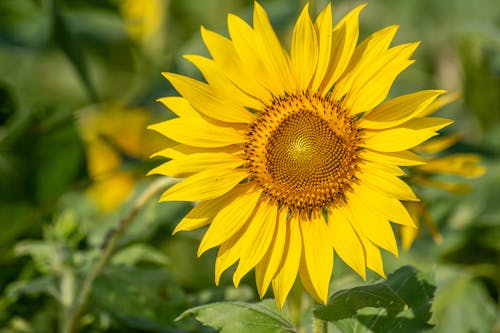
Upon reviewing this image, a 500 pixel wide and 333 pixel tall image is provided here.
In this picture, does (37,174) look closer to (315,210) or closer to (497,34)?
(315,210)

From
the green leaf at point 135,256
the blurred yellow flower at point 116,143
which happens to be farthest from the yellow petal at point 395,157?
the blurred yellow flower at point 116,143

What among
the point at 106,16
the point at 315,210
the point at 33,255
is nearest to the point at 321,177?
the point at 315,210

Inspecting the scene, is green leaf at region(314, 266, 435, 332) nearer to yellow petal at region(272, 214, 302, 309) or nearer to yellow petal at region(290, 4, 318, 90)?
yellow petal at region(272, 214, 302, 309)

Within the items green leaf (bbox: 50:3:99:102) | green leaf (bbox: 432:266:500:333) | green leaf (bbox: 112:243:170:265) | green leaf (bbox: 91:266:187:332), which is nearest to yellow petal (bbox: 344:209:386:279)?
green leaf (bbox: 91:266:187:332)

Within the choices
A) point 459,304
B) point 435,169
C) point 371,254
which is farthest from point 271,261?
point 459,304

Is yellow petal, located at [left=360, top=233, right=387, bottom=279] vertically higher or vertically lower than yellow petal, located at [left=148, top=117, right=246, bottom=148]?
lower
